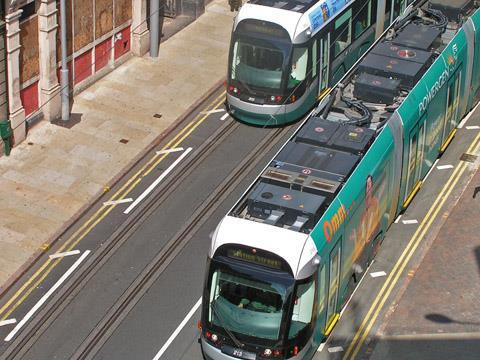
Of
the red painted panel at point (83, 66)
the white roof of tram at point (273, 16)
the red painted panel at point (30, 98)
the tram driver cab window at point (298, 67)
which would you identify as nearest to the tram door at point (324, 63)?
the tram driver cab window at point (298, 67)

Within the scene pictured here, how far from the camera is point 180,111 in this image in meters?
38.7

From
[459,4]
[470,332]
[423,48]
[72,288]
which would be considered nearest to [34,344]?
[72,288]

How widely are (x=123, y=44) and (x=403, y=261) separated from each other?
625 inches

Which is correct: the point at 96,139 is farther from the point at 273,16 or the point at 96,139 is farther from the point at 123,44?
the point at 273,16

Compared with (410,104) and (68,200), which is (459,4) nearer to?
(410,104)

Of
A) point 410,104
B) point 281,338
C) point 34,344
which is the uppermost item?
point 410,104

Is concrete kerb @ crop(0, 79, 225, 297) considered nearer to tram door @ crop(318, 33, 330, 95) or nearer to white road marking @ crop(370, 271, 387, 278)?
tram door @ crop(318, 33, 330, 95)

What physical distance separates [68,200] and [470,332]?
1276 cm

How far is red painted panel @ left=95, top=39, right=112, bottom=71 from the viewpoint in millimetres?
40188

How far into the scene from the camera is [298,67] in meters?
36.2

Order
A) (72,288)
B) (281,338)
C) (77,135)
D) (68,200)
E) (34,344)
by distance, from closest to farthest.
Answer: (281,338), (34,344), (72,288), (68,200), (77,135)

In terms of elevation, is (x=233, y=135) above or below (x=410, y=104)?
below

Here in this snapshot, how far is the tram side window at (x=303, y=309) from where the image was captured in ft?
79.9

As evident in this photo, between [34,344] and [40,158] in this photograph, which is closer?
[34,344]
